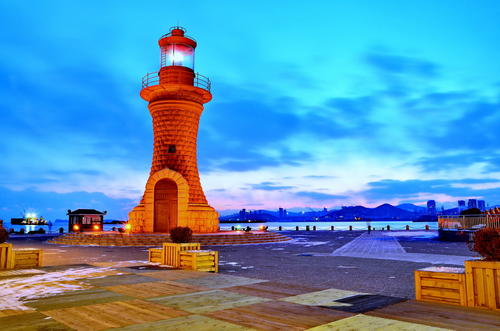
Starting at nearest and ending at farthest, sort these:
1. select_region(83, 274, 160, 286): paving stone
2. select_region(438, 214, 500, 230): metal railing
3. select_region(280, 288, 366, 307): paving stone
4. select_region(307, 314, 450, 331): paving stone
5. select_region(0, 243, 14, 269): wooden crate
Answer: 1. select_region(307, 314, 450, 331): paving stone
2. select_region(280, 288, 366, 307): paving stone
3. select_region(83, 274, 160, 286): paving stone
4. select_region(0, 243, 14, 269): wooden crate
5. select_region(438, 214, 500, 230): metal railing

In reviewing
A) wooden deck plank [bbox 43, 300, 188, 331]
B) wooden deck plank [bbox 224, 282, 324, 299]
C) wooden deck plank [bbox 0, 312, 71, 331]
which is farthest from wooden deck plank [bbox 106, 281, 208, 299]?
wooden deck plank [bbox 0, 312, 71, 331]

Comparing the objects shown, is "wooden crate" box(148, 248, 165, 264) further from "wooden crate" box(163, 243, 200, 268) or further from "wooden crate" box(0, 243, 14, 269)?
"wooden crate" box(0, 243, 14, 269)

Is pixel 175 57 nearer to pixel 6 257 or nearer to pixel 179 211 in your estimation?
pixel 179 211

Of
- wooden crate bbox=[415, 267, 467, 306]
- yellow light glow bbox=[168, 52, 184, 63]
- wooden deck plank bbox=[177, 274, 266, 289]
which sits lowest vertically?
wooden deck plank bbox=[177, 274, 266, 289]

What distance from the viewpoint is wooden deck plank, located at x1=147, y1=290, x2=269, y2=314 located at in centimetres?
675

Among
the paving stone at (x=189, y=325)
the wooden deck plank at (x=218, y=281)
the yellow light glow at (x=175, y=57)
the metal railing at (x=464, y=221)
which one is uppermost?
the yellow light glow at (x=175, y=57)

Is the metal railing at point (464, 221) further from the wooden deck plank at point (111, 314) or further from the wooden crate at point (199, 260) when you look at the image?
the wooden deck plank at point (111, 314)

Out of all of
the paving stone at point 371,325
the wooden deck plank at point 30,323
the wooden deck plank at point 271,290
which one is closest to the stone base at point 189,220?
the wooden deck plank at point 271,290

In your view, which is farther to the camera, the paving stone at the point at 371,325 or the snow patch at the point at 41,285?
the snow patch at the point at 41,285

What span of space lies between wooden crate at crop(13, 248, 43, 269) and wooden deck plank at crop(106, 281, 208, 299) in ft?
18.9

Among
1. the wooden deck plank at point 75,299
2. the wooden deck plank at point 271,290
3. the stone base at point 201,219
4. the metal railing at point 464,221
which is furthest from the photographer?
the stone base at point 201,219

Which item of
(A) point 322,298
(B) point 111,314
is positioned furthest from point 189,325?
(A) point 322,298

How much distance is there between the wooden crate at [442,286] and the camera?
268 inches

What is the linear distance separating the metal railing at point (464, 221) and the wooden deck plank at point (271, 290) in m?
23.1
